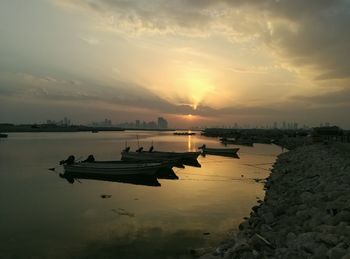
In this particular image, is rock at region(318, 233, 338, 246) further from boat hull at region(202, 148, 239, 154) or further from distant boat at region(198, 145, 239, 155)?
boat hull at region(202, 148, 239, 154)

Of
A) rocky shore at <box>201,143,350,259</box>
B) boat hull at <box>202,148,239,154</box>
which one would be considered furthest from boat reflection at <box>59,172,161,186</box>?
boat hull at <box>202,148,239,154</box>

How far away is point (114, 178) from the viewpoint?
37.0m

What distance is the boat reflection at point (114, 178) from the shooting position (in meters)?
35.2

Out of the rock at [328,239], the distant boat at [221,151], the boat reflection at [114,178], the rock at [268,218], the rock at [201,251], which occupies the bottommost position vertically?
the boat reflection at [114,178]

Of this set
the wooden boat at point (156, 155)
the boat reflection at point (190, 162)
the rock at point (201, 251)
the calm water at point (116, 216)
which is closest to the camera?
the rock at point (201, 251)

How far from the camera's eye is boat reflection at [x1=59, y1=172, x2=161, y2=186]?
115ft

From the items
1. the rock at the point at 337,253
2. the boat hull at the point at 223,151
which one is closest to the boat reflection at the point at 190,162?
the boat hull at the point at 223,151

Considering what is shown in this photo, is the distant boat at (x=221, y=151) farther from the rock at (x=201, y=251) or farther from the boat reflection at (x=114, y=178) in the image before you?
the rock at (x=201, y=251)

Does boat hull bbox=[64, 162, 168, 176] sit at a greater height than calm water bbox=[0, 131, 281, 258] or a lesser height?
greater

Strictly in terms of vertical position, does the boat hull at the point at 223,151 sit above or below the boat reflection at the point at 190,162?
above

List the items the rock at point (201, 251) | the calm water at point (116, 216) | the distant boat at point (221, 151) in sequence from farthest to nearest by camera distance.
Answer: the distant boat at point (221, 151)
the calm water at point (116, 216)
the rock at point (201, 251)

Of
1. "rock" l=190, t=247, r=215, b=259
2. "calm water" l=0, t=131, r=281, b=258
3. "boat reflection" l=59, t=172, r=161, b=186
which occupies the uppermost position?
"rock" l=190, t=247, r=215, b=259

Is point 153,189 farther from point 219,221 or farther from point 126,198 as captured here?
point 219,221

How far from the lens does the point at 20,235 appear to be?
17.0 metres
